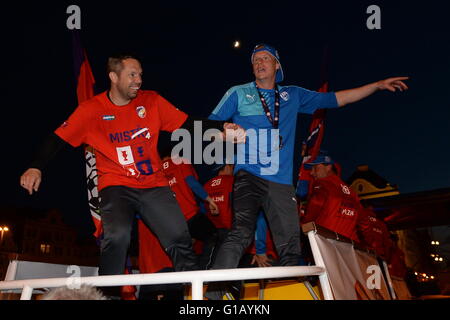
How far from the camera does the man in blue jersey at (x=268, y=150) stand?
10.4ft

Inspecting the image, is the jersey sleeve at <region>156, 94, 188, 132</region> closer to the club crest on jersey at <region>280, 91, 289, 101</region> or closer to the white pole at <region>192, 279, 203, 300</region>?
the club crest on jersey at <region>280, 91, 289, 101</region>

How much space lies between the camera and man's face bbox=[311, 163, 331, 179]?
634 cm

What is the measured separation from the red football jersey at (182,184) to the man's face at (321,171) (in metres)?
2.16

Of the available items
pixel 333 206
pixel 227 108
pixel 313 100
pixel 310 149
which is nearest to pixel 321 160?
pixel 310 149

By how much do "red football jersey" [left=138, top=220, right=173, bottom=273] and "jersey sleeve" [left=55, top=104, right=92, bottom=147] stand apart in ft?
6.24

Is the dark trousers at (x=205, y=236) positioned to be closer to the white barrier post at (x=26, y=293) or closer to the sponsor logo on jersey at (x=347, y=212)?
the sponsor logo on jersey at (x=347, y=212)

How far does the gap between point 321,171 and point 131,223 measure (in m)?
4.11

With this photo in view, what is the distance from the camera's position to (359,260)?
2801 millimetres

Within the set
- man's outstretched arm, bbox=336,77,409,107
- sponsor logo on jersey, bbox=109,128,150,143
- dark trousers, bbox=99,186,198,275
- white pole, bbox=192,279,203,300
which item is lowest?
white pole, bbox=192,279,203,300

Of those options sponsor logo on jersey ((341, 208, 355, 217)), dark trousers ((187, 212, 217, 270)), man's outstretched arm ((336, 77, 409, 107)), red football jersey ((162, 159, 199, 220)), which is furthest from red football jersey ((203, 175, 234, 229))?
man's outstretched arm ((336, 77, 409, 107))

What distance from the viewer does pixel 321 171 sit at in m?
6.36

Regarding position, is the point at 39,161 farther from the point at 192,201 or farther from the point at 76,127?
the point at 192,201
